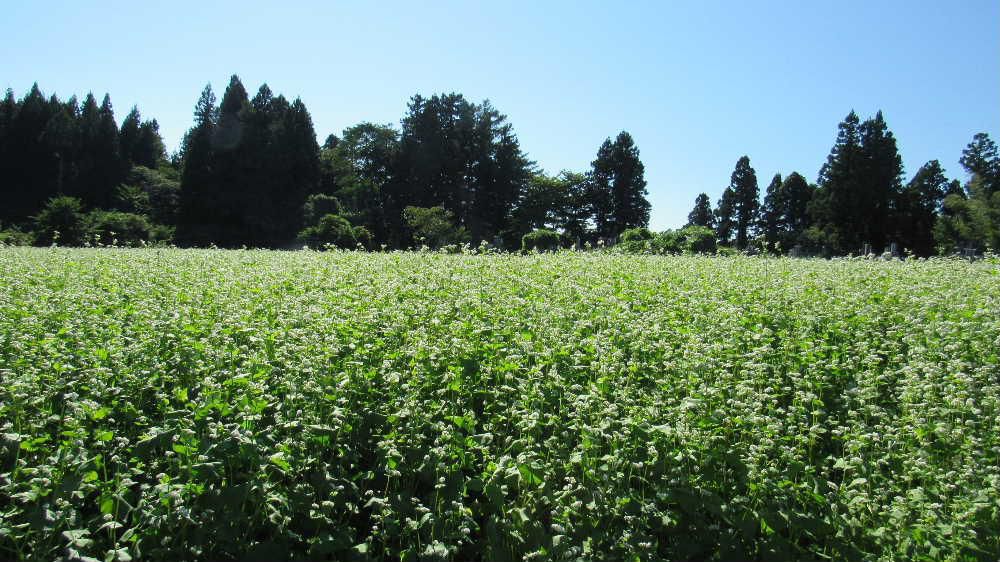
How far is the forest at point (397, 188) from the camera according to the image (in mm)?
43125

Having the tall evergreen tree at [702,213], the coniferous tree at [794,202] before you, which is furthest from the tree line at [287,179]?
the coniferous tree at [794,202]

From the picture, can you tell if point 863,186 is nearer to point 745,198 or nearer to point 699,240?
point 745,198

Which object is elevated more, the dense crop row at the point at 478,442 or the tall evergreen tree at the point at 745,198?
the tall evergreen tree at the point at 745,198

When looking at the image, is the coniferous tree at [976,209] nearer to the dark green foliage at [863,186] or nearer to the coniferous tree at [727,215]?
the dark green foliage at [863,186]

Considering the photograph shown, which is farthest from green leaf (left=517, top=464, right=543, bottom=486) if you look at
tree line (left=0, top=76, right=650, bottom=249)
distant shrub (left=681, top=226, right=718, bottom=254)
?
tree line (left=0, top=76, right=650, bottom=249)

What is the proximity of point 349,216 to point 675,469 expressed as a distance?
45556mm

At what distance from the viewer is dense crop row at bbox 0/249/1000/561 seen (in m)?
3.00

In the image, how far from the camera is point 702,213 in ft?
199

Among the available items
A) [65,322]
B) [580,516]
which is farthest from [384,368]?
[65,322]

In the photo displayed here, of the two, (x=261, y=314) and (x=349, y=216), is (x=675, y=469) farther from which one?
(x=349, y=216)

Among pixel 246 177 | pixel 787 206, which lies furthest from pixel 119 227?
pixel 787 206

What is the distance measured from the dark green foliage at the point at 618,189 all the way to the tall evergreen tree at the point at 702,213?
7.97 m

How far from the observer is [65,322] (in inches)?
221

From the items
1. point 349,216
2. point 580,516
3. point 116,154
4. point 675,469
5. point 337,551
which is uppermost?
point 116,154
